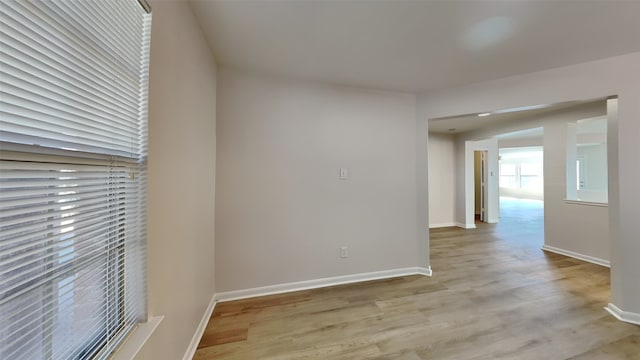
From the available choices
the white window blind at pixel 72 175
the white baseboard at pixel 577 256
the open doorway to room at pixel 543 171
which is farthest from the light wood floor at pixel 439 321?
the white window blind at pixel 72 175

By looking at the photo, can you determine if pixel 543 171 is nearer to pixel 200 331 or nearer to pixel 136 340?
pixel 200 331

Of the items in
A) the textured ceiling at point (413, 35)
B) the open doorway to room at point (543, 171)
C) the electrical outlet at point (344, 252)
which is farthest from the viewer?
the open doorway to room at point (543, 171)

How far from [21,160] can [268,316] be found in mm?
2054

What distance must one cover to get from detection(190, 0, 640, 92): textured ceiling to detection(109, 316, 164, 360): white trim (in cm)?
185

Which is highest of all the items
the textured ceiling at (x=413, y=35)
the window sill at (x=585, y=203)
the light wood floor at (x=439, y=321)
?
the textured ceiling at (x=413, y=35)

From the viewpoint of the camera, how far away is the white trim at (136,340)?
93cm

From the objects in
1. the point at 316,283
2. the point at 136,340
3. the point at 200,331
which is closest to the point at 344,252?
the point at 316,283

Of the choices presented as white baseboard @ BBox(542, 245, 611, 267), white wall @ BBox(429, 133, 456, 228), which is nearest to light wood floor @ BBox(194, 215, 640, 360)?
white baseboard @ BBox(542, 245, 611, 267)

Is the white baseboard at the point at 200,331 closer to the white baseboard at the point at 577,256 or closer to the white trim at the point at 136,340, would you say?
the white trim at the point at 136,340

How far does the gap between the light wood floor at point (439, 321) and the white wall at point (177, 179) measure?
0.53m

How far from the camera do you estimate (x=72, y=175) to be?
2.49 feet

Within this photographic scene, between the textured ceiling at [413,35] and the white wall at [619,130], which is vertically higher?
the textured ceiling at [413,35]

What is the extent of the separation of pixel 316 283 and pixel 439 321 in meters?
1.26

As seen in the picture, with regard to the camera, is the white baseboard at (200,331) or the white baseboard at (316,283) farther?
the white baseboard at (316,283)
